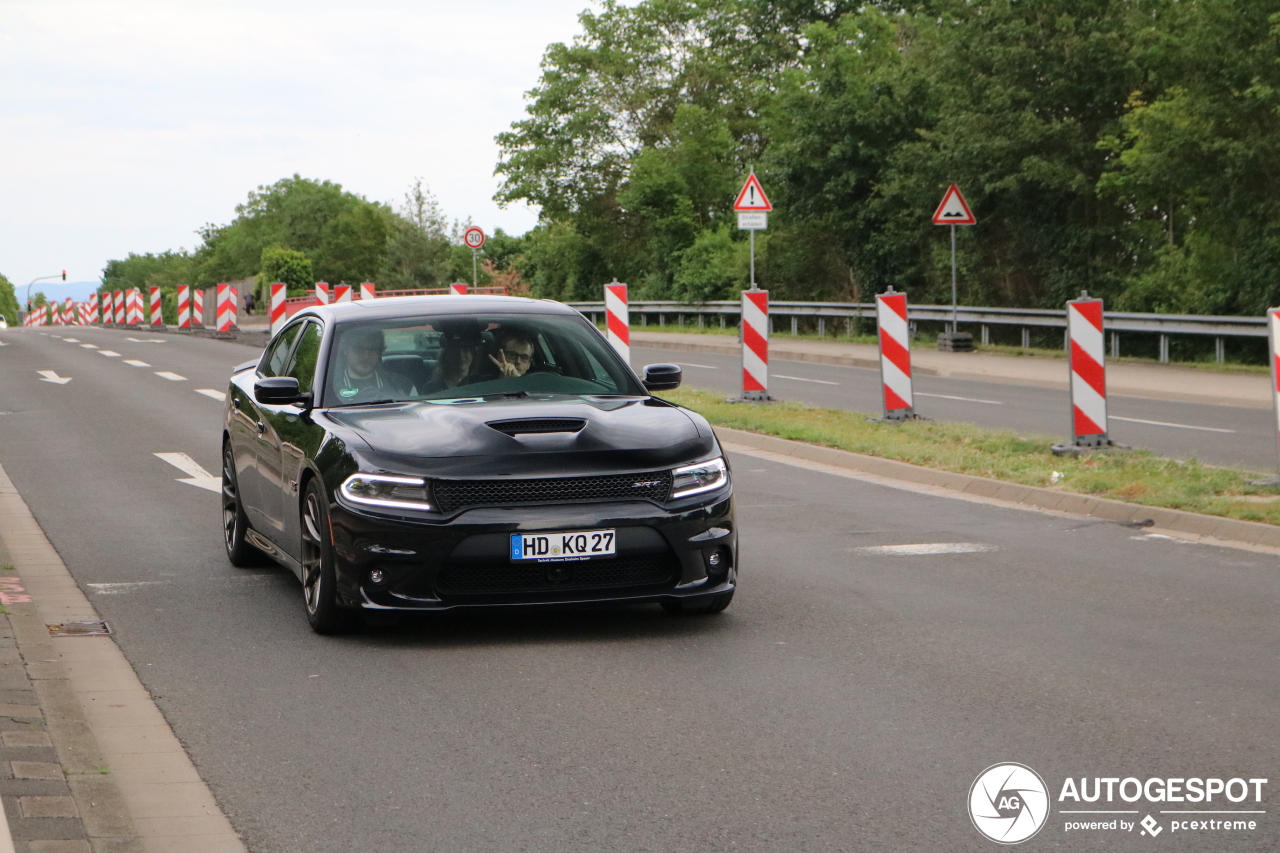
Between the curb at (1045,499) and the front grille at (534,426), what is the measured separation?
16.2 ft

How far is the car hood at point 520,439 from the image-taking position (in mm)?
6996

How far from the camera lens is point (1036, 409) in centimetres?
2042

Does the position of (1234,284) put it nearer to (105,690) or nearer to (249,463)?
(249,463)

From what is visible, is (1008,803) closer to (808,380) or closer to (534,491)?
(534,491)

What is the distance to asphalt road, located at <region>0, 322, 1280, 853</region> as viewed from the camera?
15.7 feet

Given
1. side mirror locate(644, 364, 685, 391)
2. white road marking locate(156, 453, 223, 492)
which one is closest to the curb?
side mirror locate(644, 364, 685, 391)

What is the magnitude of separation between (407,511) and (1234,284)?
2403 centimetres

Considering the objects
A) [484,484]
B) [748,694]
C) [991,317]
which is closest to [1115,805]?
[748,694]

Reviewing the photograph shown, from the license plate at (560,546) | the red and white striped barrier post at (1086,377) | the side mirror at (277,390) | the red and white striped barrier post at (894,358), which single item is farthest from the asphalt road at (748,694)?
the red and white striped barrier post at (894,358)

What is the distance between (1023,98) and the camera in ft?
104

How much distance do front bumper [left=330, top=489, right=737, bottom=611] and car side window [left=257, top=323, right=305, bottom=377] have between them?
7.51 feet

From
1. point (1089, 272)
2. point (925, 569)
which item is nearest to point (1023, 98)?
point (1089, 272)

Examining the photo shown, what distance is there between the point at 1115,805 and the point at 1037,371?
75.0ft

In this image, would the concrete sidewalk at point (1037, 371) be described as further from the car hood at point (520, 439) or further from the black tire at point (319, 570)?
the black tire at point (319, 570)
